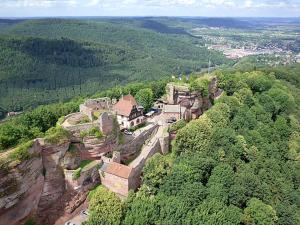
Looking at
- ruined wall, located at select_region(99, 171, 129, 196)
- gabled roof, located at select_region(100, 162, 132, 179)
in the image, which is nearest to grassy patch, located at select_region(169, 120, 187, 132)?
gabled roof, located at select_region(100, 162, 132, 179)

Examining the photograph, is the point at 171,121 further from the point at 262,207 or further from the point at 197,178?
the point at 262,207

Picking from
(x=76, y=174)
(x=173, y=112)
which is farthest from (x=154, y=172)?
(x=173, y=112)

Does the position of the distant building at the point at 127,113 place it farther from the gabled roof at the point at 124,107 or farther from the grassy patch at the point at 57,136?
the grassy patch at the point at 57,136

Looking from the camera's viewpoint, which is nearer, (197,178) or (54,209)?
(54,209)

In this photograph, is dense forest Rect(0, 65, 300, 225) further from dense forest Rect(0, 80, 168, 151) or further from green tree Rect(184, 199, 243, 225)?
dense forest Rect(0, 80, 168, 151)

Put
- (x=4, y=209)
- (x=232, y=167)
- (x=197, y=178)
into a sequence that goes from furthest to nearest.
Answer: (x=232, y=167), (x=197, y=178), (x=4, y=209)

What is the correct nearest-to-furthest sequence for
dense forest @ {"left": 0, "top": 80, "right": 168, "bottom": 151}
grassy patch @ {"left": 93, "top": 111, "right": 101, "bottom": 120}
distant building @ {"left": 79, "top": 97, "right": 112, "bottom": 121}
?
1. dense forest @ {"left": 0, "top": 80, "right": 168, "bottom": 151}
2. grassy patch @ {"left": 93, "top": 111, "right": 101, "bottom": 120}
3. distant building @ {"left": 79, "top": 97, "right": 112, "bottom": 121}

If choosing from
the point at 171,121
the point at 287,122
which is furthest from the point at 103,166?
the point at 287,122
